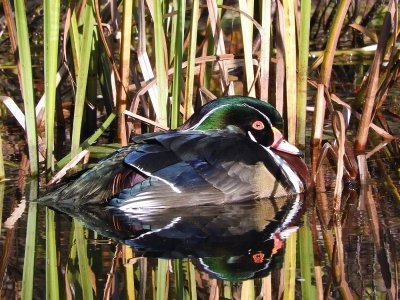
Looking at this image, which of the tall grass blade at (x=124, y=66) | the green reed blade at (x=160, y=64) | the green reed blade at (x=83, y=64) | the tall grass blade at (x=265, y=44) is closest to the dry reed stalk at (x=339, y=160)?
the tall grass blade at (x=265, y=44)

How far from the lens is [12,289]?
5902 millimetres

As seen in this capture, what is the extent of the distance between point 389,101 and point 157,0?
387cm

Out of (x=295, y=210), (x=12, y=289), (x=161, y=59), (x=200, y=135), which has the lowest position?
(x=12, y=289)

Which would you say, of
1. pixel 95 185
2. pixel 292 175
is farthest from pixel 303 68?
pixel 95 185

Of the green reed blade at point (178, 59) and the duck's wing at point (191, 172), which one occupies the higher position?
the green reed blade at point (178, 59)

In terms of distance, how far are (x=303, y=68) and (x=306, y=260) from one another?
2028mm

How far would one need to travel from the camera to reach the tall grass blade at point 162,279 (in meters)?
5.71

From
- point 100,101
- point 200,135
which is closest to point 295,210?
point 200,135

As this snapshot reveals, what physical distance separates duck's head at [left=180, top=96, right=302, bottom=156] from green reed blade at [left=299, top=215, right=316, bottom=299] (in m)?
1.02

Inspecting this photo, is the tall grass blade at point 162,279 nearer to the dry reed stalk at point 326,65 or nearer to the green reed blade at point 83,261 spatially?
the green reed blade at point 83,261

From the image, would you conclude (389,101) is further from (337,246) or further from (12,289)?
(12,289)

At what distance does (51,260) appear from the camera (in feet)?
20.8

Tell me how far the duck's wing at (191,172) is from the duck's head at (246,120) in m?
0.24

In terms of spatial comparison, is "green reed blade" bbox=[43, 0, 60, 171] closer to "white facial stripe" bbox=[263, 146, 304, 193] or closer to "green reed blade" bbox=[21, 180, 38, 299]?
"green reed blade" bbox=[21, 180, 38, 299]
